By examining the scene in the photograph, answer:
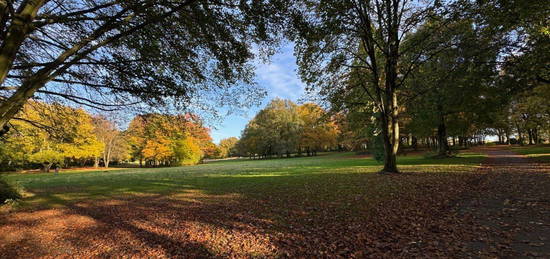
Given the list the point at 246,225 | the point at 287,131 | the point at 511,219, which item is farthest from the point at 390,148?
the point at 287,131

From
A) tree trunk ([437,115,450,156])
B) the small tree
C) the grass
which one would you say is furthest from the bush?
the grass

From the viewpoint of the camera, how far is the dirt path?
151 inches

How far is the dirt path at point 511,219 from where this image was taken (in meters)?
3.83

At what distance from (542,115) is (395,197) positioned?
3556cm

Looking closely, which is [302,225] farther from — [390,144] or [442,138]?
[442,138]

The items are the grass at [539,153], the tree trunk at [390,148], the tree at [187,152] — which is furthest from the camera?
the tree at [187,152]

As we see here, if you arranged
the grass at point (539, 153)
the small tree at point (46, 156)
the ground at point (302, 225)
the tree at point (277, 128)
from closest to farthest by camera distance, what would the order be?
the ground at point (302, 225), the grass at point (539, 153), the small tree at point (46, 156), the tree at point (277, 128)

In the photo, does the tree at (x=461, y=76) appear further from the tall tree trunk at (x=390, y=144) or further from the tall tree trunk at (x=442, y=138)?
the tall tree trunk at (x=442, y=138)

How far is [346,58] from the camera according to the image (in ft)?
46.7

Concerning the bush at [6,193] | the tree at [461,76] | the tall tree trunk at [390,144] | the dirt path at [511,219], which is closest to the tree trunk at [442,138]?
the tree at [461,76]

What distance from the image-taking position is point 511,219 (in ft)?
17.2

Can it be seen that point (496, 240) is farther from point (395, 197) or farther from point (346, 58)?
point (346, 58)

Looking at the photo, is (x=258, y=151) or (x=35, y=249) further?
(x=258, y=151)

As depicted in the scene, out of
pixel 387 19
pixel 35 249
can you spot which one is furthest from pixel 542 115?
pixel 35 249
